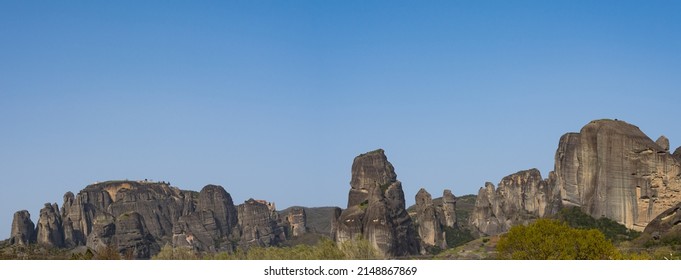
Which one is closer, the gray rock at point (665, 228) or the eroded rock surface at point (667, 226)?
the gray rock at point (665, 228)

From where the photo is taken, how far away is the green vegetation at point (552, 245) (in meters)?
119

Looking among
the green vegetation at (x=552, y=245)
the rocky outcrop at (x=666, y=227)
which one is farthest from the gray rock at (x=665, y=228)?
the green vegetation at (x=552, y=245)

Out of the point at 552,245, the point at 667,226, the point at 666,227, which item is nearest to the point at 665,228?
the point at 666,227

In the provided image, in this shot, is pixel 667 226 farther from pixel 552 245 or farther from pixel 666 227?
pixel 552 245

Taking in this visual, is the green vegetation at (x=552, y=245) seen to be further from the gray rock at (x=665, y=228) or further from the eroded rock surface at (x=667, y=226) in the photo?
the eroded rock surface at (x=667, y=226)

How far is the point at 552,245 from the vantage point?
122 m

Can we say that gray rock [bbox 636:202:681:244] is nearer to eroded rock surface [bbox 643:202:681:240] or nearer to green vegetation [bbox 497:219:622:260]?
eroded rock surface [bbox 643:202:681:240]

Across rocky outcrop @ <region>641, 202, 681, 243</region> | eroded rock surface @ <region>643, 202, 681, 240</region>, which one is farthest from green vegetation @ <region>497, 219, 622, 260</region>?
eroded rock surface @ <region>643, 202, 681, 240</region>

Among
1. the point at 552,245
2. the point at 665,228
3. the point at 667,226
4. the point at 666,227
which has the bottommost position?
the point at 552,245

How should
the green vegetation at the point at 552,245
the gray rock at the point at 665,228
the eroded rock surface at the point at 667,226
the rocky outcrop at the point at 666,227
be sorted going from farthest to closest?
the eroded rock surface at the point at 667,226
the gray rock at the point at 665,228
the rocky outcrop at the point at 666,227
the green vegetation at the point at 552,245
